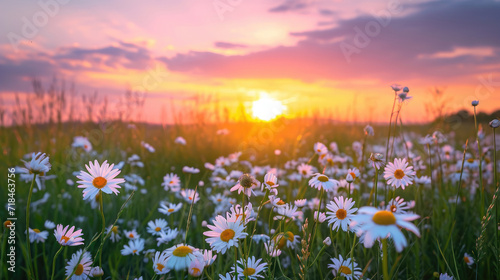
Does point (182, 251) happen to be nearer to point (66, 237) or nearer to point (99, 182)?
point (99, 182)

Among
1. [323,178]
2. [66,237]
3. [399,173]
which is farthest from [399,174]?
[66,237]

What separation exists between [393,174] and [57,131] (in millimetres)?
5222

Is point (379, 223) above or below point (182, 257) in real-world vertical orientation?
above

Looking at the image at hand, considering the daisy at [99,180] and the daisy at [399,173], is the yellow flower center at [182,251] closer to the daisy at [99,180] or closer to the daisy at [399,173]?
the daisy at [99,180]

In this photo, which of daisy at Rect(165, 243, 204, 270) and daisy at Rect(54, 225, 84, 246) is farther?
daisy at Rect(54, 225, 84, 246)

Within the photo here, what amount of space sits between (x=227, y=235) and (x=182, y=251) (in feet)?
0.49

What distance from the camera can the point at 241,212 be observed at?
49.4 inches

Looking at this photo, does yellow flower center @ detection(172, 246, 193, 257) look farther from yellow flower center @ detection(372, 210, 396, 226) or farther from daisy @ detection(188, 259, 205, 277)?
yellow flower center @ detection(372, 210, 396, 226)

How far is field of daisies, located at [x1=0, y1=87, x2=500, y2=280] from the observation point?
117cm

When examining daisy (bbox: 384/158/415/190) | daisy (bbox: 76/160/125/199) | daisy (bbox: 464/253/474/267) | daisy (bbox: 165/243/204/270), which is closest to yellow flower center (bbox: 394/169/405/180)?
daisy (bbox: 384/158/415/190)

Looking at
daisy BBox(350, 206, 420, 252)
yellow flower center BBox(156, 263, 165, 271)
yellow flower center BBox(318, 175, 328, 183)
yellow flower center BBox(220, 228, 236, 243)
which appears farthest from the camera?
yellow flower center BBox(318, 175, 328, 183)

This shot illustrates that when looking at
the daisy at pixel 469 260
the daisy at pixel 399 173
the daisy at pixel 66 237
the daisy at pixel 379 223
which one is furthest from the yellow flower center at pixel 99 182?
the daisy at pixel 469 260

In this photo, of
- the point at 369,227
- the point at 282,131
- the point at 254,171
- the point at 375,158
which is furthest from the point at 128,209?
the point at 282,131

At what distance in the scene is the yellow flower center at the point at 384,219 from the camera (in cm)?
75
